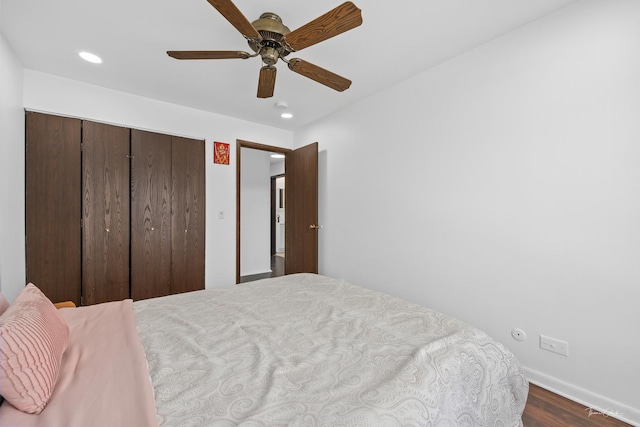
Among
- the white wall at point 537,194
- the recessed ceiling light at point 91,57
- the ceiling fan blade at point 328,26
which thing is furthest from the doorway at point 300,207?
the ceiling fan blade at point 328,26

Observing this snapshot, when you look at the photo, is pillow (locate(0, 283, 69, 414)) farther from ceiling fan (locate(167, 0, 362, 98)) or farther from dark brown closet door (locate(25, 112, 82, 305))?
dark brown closet door (locate(25, 112, 82, 305))

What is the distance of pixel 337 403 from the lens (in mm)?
783

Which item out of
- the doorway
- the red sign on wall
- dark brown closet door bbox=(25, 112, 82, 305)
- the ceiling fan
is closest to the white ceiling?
the ceiling fan

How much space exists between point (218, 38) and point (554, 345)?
3.21 metres

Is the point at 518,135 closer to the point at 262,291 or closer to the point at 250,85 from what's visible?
the point at 262,291

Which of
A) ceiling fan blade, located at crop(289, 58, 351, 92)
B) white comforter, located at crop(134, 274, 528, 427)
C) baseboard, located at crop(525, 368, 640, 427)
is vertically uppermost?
ceiling fan blade, located at crop(289, 58, 351, 92)

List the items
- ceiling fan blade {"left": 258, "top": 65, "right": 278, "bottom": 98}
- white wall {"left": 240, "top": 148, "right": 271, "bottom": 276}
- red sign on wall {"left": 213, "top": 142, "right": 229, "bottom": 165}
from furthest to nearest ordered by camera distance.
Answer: white wall {"left": 240, "top": 148, "right": 271, "bottom": 276}
red sign on wall {"left": 213, "top": 142, "right": 229, "bottom": 165}
ceiling fan blade {"left": 258, "top": 65, "right": 278, "bottom": 98}

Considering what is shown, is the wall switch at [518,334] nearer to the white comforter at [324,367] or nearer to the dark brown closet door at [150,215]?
the white comforter at [324,367]

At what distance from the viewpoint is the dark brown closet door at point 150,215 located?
9.66 ft

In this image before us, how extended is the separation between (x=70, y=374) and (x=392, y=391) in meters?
1.05

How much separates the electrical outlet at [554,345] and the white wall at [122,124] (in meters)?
3.28

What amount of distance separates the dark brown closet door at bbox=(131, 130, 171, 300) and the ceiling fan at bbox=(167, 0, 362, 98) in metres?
1.68

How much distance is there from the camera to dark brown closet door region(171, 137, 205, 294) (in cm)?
320

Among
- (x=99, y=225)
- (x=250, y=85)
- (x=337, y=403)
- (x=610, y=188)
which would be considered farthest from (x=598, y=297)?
(x=99, y=225)
